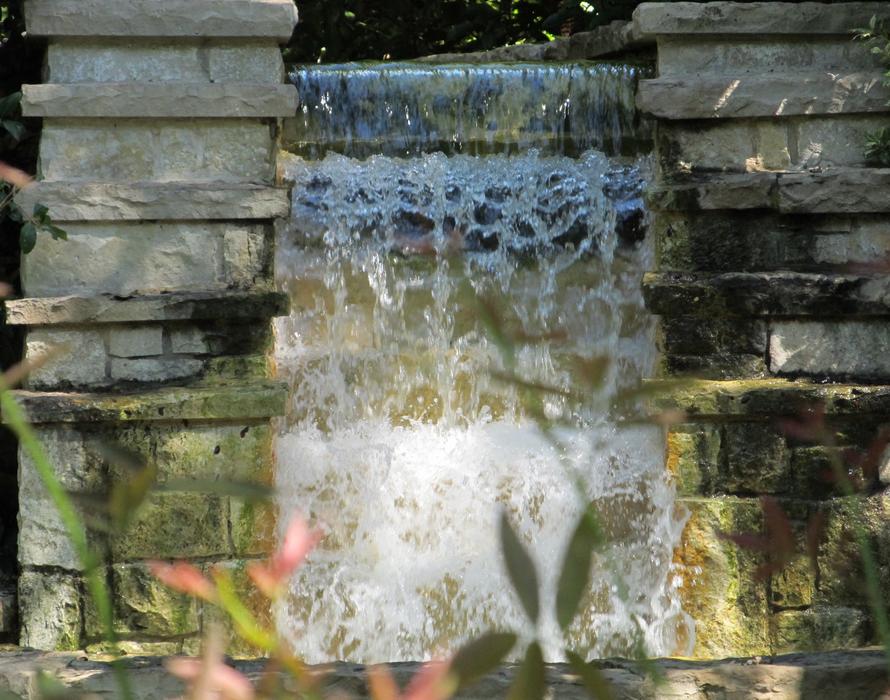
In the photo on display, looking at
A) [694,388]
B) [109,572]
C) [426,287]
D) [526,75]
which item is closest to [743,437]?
Result: [694,388]

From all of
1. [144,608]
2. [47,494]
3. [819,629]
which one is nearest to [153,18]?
[47,494]

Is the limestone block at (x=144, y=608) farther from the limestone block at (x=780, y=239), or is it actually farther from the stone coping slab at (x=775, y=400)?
the limestone block at (x=780, y=239)

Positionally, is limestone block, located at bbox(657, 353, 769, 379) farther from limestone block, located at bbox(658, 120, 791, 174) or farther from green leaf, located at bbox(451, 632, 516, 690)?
green leaf, located at bbox(451, 632, 516, 690)

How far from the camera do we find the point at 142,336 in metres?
4.21

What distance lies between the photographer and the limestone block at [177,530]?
4.07m

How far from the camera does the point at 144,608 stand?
4055mm

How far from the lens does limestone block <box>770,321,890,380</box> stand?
14.2ft

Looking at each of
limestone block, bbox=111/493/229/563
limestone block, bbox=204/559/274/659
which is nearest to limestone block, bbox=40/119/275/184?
limestone block, bbox=111/493/229/563

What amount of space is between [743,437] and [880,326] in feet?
2.08

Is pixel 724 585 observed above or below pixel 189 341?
below

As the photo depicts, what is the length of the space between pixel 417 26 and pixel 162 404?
11.0ft

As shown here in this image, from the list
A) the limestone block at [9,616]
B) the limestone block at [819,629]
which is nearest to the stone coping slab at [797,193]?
the limestone block at [819,629]

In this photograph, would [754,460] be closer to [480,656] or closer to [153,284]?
[153,284]

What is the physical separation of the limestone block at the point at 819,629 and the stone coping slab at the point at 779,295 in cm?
101
